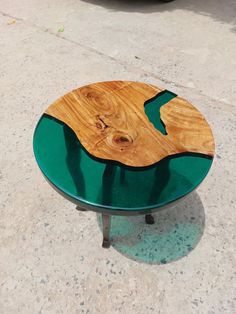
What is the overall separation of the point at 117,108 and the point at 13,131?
1186 millimetres

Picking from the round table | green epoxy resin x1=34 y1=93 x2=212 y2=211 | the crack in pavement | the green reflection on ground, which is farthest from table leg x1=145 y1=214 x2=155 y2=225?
the crack in pavement

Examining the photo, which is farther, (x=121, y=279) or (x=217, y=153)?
(x=217, y=153)

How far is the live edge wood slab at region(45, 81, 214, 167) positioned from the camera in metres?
1.50

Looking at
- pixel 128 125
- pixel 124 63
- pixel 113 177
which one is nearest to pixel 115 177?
pixel 113 177

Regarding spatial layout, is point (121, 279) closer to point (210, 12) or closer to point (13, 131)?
point (13, 131)

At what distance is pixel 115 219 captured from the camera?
1.97 metres

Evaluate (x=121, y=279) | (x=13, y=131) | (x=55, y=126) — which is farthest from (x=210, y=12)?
(x=121, y=279)

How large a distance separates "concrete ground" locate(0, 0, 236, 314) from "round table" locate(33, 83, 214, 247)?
16.3 inches

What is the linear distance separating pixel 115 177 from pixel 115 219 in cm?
64

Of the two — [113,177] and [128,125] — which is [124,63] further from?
[113,177]

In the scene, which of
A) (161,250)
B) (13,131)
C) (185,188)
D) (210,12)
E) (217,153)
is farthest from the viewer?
(210,12)

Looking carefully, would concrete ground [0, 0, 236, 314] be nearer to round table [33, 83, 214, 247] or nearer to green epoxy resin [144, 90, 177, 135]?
round table [33, 83, 214, 247]

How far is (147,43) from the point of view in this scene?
11.9 ft

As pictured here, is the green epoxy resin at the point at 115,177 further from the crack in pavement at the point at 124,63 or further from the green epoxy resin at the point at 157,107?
the crack in pavement at the point at 124,63
